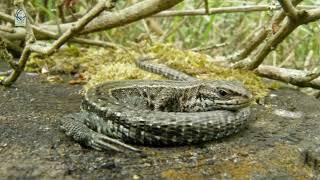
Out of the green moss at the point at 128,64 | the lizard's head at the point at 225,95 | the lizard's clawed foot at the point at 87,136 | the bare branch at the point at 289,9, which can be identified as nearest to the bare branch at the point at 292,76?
the green moss at the point at 128,64

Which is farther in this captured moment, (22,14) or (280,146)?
(22,14)

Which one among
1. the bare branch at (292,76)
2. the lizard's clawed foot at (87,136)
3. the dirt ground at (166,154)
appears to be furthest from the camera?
the bare branch at (292,76)

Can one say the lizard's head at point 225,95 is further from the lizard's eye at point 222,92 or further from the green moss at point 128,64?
the green moss at point 128,64

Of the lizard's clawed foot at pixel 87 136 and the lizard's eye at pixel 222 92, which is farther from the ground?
the lizard's eye at pixel 222 92

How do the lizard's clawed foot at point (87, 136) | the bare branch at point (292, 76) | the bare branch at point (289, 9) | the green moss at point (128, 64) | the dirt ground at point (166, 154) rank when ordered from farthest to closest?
the green moss at point (128, 64)
the bare branch at point (292, 76)
the bare branch at point (289, 9)
the lizard's clawed foot at point (87, 136)
the dirt ground at point (166, 154)

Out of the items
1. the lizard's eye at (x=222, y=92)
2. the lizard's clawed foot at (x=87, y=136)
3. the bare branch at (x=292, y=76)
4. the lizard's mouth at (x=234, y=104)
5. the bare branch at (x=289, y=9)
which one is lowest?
the bare branch at (x=292, y=76)

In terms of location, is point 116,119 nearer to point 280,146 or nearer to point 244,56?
point 280,146

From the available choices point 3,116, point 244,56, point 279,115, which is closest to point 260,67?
point 244,56

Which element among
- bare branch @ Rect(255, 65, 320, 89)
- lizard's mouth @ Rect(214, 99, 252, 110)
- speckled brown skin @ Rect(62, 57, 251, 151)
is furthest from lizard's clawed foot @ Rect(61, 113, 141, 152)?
bare branch @ Rect(255, 65, 320, 89)
